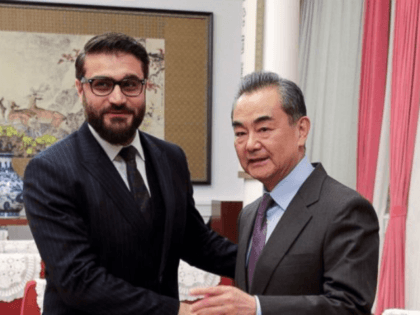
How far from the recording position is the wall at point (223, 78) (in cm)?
672

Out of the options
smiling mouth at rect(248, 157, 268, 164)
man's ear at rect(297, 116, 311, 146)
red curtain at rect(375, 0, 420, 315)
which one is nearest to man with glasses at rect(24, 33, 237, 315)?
smiling mouth at rect(248, 157, 268, 164)

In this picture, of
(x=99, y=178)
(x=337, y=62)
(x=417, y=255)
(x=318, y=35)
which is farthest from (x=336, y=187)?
(x=318, y=35)

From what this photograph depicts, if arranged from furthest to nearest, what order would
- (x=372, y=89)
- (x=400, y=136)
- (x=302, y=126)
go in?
(x=372, y=89)
(x=400, y=136)
(x=302, y=126)

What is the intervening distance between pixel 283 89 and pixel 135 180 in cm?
55

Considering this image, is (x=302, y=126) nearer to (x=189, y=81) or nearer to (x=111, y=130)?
(x=111, y=130)

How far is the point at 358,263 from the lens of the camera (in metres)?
1.53

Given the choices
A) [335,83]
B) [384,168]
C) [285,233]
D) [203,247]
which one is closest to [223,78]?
[335,83]

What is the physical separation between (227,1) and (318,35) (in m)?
1.54

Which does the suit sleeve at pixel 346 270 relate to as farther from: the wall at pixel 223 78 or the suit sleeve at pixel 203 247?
the wall at pixel 223 78

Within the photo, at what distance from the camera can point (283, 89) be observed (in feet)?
5.62

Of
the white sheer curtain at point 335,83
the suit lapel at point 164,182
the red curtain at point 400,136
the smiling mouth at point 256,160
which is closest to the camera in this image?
the smiling mouth at point 256,160

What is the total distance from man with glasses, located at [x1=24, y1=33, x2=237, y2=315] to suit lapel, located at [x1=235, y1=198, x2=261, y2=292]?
0.19 meters

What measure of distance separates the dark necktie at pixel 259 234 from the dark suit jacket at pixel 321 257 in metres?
0.08

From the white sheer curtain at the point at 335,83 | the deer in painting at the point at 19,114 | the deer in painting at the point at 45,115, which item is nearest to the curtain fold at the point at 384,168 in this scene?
the white sheer curtain at the point at 335,83
